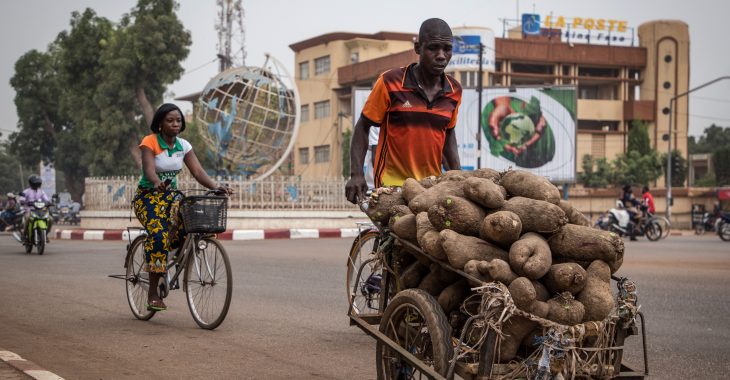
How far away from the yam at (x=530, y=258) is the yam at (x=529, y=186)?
0.89ft

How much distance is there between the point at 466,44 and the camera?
56.9m

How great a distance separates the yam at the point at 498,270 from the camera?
3508mm

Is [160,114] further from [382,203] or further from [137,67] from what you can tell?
[137,67]

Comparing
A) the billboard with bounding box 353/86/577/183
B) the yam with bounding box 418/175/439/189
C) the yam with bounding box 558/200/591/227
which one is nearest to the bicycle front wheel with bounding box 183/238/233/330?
the yam with bounding box 418/175/439/189

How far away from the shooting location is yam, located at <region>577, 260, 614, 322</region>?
361 centimetres

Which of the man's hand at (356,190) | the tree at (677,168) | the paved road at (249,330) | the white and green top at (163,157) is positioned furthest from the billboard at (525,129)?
the man's hand at (356,190)

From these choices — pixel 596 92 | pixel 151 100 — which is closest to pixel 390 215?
pixel 151 100

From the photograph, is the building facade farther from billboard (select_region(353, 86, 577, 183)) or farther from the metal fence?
the metal fence

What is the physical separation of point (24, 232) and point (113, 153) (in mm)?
33576

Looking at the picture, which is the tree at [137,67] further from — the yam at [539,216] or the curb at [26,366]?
the yam at [539,216]

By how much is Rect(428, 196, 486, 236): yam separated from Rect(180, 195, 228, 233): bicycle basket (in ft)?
10.3

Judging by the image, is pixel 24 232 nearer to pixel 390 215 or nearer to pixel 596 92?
pixel 390 215

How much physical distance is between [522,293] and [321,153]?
7765 cm

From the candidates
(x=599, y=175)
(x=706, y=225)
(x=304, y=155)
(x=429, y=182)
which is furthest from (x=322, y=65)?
(x=429, y=182)
